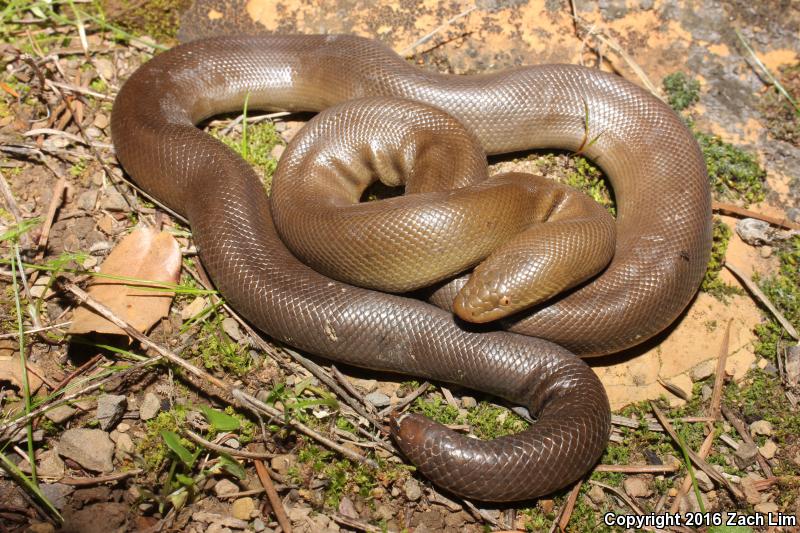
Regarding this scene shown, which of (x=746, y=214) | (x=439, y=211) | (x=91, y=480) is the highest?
(x=439, y=211)

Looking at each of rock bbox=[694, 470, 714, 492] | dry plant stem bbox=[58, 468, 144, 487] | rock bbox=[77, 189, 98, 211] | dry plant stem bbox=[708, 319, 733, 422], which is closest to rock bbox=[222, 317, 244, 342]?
dry plant stem bbox=[58, 468, 144, 487]

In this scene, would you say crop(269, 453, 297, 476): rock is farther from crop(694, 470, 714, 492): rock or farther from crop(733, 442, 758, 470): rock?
crop(733, 442, 758, 470): rock

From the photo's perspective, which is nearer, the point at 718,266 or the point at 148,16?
the point at 718,266

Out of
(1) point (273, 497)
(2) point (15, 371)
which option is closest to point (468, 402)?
(1) point (273, 497)

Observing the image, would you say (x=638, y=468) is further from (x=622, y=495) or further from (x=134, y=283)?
(x=134, y=283)

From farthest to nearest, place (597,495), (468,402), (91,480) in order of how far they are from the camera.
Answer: (468,402)
(597,495)
(91,480)

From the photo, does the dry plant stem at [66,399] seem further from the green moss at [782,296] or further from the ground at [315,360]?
the green moss at [782,296]

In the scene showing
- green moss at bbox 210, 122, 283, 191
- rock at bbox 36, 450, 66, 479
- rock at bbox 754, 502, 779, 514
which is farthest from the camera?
green moss at bbox 210, 122, 283, 191
